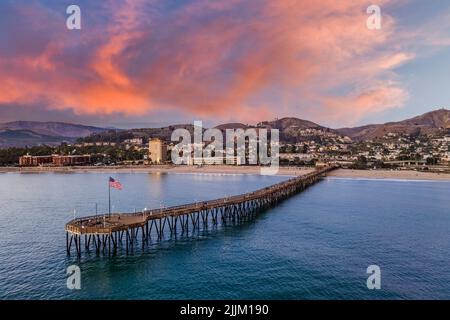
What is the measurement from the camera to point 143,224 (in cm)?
4228

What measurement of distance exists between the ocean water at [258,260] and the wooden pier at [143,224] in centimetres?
195

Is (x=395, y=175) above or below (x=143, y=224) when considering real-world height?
below

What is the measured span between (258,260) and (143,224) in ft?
42.2

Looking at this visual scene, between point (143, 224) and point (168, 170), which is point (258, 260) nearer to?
point (143, 224)

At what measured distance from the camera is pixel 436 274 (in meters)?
36.1

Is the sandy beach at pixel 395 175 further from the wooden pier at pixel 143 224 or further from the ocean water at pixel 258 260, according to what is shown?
the wooden pier at pixel 143 224

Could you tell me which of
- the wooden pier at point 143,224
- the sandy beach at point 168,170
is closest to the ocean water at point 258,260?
the wooden pier at point 143,224

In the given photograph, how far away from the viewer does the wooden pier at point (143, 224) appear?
132 ft

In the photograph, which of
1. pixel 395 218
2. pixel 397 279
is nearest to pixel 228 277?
pixel 397 279

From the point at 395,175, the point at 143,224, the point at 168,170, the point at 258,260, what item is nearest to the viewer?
the point at 258,260

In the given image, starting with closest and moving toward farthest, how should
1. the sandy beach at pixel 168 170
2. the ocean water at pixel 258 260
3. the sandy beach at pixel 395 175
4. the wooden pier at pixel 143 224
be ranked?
the ocean water at pixel 258 260 < the wooden pier at pixel 143 224 < the sandy beach at pixel 395 175 < the sandy beach at pixel 168 170

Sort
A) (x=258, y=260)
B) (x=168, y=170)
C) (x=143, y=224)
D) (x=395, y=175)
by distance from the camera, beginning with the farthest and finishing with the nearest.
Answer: (x=168, y=170) < (x=395, y=175) < (x=143, y=224) < (x=258, y=260)

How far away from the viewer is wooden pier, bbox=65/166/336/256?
40219 mm

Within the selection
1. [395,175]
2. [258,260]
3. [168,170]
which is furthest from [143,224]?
[168,170]
